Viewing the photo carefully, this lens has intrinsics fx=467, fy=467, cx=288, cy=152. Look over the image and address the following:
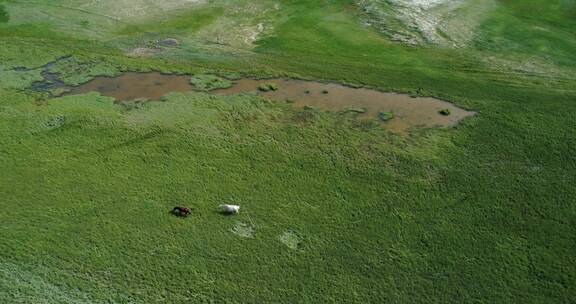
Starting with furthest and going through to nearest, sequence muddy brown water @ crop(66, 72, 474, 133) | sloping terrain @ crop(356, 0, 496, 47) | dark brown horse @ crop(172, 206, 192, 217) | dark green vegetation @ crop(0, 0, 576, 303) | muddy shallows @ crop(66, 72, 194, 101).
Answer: sloping terrain @ crop(356, 0, 496, 47) → muddy shallows @ crop(66, 72, 194, 101) → muddy brown water @ crop(66, 72, 474, 133) → dark brown horse @ crop(172, 206, 192, 217) → dark green vegetation @ crop(0, 0, 576, 303)

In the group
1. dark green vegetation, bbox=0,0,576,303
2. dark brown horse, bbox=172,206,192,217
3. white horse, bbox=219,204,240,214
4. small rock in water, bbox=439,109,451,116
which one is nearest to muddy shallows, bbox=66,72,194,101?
dark green vegetation, bbox=0,0,576,303

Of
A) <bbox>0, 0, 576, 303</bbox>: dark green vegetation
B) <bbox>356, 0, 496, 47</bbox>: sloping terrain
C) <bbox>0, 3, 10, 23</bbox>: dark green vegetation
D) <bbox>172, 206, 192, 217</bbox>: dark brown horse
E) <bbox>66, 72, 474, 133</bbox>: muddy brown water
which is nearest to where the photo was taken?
<bbox>0, 0, 576, 303</bbox>: dark green vegetation

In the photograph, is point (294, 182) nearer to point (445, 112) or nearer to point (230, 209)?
point (230, 209)

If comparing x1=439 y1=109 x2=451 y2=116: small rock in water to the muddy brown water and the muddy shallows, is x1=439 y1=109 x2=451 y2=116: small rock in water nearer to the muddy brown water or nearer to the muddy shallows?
the muddy brown water

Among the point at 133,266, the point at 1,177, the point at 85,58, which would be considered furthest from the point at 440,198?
the point at 85,58

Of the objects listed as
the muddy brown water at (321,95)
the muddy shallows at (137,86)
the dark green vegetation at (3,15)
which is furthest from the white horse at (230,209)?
the dark green vegetation at (3,15)

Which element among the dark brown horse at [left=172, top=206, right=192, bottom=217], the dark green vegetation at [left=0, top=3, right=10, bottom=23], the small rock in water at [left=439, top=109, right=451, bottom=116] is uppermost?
the dark green vegetation at [left=0, top=3, right=10, bottom=23]
